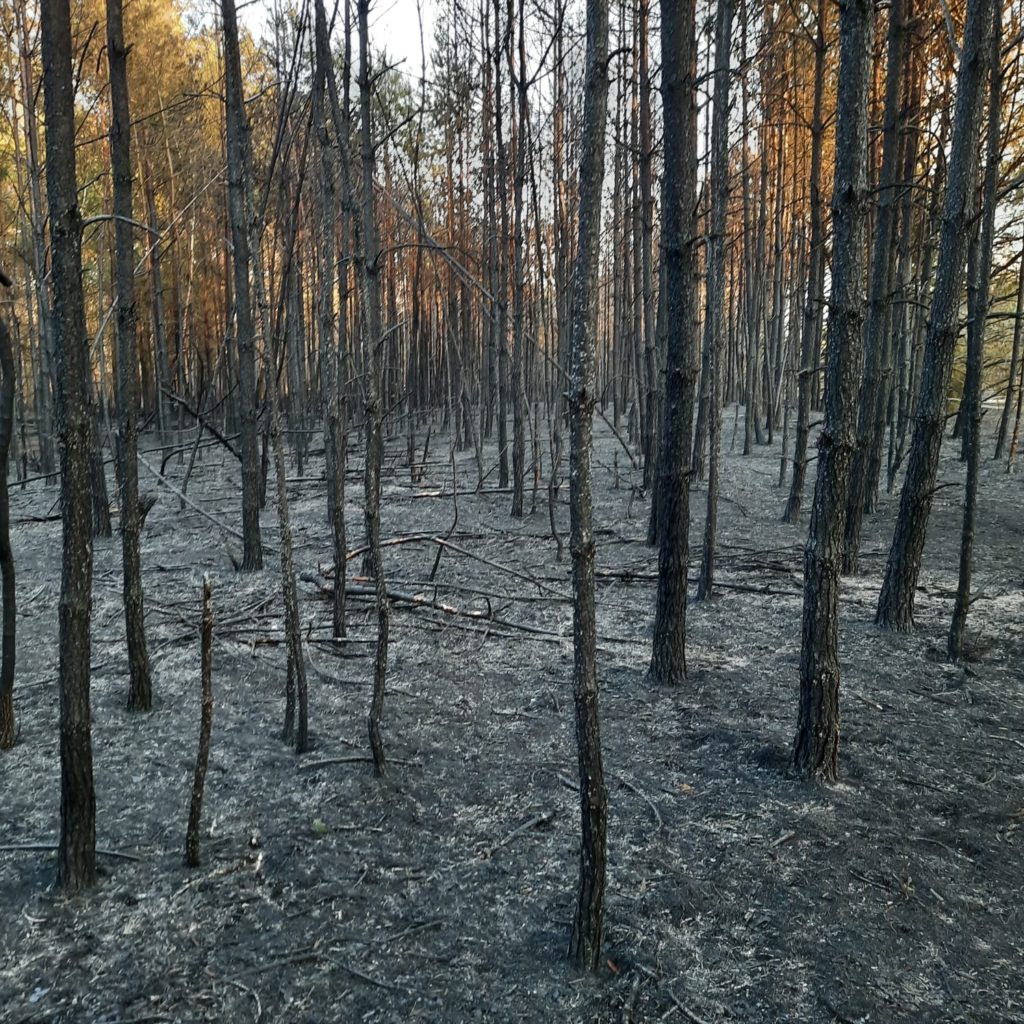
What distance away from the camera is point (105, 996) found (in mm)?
2037

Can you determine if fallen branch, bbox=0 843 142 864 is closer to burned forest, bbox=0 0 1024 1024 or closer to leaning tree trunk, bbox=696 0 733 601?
burned forest, bbox=0 0 1024 1024

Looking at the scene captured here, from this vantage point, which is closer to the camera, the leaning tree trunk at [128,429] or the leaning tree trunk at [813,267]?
the leaning tree trunk at [128,429]

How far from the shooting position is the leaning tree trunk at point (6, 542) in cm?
209

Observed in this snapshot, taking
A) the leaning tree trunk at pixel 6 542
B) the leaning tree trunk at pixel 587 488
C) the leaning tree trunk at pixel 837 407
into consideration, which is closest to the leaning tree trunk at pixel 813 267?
the leaning tree trunk at pixel 837 407

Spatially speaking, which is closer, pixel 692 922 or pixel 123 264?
pixel 692 922

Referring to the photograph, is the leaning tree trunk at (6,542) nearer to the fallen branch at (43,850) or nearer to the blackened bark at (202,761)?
the blackened bark at (202,761)

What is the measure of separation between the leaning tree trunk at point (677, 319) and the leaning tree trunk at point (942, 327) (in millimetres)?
1382

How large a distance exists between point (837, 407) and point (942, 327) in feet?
6.27

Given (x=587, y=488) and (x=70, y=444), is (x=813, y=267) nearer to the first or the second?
(x=587, y=488)

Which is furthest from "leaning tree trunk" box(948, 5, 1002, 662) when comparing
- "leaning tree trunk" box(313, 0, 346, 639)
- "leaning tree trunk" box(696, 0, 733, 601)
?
"leaning tree trunk" box(313, 0, 346, 639)

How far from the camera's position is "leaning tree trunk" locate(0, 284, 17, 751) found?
209 centimetres

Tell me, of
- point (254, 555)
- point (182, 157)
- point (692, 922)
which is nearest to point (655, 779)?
point (692, 922)

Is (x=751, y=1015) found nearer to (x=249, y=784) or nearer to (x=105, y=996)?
(x=105, y=996)

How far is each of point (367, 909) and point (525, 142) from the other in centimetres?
707
